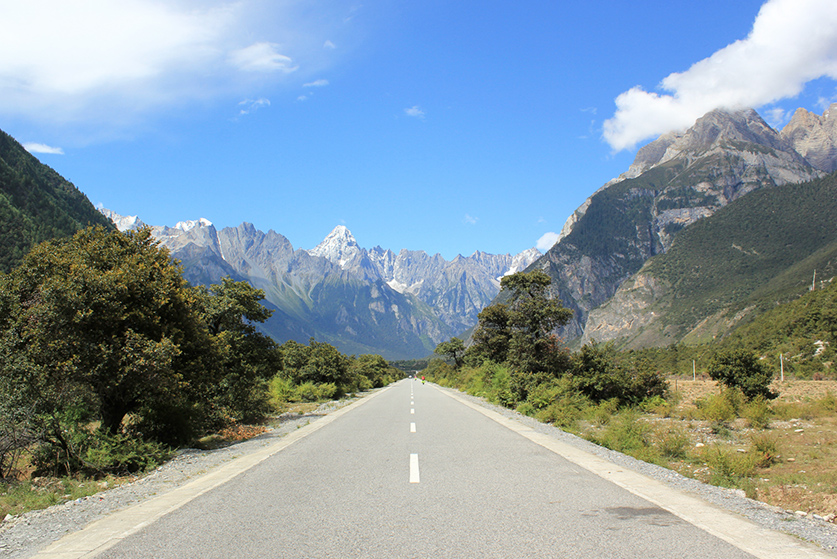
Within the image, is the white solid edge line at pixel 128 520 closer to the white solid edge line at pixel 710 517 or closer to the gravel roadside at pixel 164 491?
the gravel roadside at pixel 164 491

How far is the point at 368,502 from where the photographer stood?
686 cm

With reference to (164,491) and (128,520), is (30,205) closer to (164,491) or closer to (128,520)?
(164,491)

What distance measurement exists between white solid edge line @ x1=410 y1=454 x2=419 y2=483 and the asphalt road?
0.04 metres

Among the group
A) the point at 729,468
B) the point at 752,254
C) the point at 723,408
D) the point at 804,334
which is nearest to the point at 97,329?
the point at 729,468

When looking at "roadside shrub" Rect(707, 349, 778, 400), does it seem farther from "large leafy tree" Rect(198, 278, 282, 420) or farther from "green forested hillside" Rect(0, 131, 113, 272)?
"green forested hillside" Rect(0, 131, 113, 272)

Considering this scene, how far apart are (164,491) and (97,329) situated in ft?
17.6

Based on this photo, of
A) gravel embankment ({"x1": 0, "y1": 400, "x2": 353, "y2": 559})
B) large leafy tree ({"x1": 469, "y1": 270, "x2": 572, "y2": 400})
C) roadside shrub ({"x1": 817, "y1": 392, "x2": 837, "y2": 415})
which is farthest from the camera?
large leafy tree ({"x1": 469, "y1": 270, "x2": 572, "y2": 400})

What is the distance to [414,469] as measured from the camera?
9180mm

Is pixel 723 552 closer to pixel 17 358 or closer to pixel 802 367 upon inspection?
pixel 17 358

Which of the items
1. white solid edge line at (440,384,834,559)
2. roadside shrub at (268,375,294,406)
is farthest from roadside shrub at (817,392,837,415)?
roadside shrub at (268,375,294,406)

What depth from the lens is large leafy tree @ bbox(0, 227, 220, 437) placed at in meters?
10.8

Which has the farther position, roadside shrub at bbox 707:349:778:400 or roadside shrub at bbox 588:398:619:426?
roadside shrub at bbox 707:349:778:400

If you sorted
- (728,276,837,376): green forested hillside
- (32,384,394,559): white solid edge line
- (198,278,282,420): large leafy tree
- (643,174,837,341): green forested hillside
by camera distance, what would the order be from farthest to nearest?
(643,174,837,341): green forested hillside, (728,276,837,376): green forested hillside, (198,278,282,420): large leafy tree, (32,384,394,559): white solid edge line

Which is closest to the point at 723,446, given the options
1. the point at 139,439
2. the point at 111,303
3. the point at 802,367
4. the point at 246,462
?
the point at 246,462
